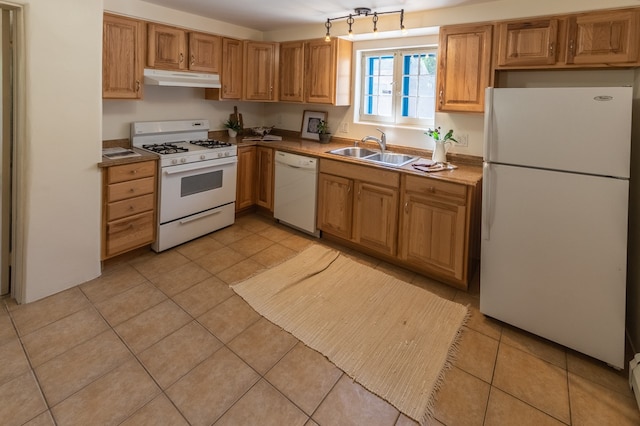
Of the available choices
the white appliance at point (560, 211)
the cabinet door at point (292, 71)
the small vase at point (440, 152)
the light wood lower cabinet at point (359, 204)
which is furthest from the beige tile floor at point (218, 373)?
the cabinet door at point (292, 71)

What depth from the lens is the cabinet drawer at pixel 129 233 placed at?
2.96 m

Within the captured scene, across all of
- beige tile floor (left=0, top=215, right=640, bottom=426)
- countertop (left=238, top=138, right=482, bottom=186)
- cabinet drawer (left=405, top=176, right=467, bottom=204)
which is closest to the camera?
beige tile floor (left=0, top=215, right=640, bottom=426)

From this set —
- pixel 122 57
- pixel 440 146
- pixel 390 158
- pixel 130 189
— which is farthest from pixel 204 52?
pixel 440 146

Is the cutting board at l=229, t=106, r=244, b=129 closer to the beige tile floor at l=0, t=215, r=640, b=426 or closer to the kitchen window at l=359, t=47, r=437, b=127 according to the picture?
the kitchen window at l=359, t=47, r=437, b=127

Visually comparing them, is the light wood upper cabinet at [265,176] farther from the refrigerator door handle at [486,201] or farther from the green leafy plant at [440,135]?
the refrigerator door handle at [486,201]

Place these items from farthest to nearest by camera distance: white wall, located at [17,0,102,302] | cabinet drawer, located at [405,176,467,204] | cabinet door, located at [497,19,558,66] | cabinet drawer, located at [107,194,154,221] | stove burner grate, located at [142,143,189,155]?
stove burner grate, located at [142,143,189,155] → cabinet drawer, located at [107,194,154,221] → cabinet drawer, located at [405,176,467,204] → cabinet door, located at [497,19,558,66] → white wall, located at [17,0,102,302]

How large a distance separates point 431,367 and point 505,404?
39 cm

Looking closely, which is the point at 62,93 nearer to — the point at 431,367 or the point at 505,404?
the point at 431,367

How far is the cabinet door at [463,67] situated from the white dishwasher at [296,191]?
54.3 inches

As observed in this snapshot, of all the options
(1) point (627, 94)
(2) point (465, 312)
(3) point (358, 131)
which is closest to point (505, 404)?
(2) point (465, 312)

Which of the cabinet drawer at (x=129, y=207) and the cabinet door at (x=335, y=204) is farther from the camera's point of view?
the cabinet door at (x=335, y=204)

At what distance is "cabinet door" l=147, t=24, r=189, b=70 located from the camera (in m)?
3.27

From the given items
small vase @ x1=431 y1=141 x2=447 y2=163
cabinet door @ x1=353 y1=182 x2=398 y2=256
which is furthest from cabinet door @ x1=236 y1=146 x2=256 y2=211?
small vase @ x1=431 y1=141 x2=447 y2=163

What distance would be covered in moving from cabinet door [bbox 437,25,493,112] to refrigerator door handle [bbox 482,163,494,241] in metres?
0.80
